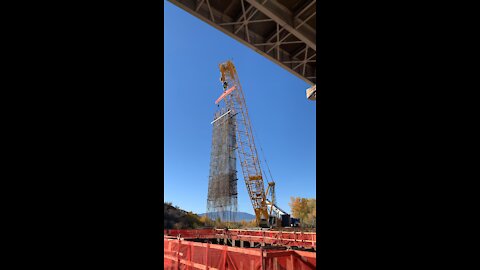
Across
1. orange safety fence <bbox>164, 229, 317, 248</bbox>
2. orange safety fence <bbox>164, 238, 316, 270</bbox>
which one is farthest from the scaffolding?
orange safety fence <bbox>164, 238, 316, 270</bbox>

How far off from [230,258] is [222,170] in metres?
39.8

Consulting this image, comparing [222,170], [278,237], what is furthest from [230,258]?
[222,170]

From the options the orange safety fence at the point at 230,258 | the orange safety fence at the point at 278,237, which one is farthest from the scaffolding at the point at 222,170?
the orange safety fence at the point at 230,258

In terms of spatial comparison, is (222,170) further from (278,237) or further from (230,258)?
(230,258)

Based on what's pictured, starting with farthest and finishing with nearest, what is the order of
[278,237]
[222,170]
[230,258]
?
[222,170] → [278,237] → [230,258]

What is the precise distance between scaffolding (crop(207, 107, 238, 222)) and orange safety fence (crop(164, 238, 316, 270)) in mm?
34736

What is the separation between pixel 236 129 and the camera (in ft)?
147

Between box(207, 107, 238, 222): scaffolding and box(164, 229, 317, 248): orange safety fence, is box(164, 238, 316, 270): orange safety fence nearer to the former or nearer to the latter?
box(164, 229, 317, 248): orange safety fence

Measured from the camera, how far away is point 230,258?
6.94 metres

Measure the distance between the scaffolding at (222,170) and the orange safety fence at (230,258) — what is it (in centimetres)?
3474
